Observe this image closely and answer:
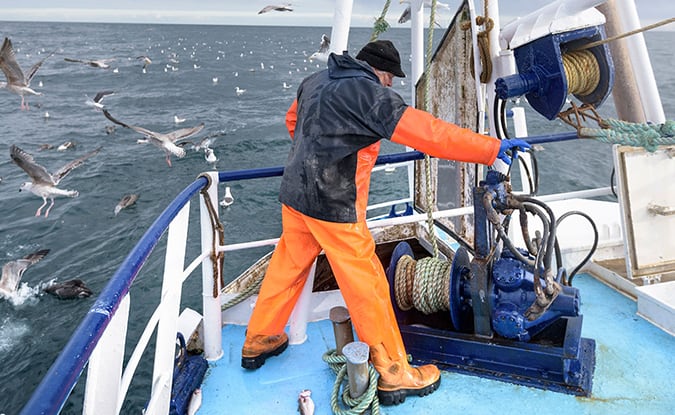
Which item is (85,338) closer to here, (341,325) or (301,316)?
(341,325)

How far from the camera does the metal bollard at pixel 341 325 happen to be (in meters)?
2.86

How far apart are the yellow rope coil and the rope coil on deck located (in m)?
1.34

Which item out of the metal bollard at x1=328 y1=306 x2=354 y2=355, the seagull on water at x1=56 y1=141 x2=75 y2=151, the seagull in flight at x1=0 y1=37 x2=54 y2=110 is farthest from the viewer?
the seagull on water at x1=56 y1=141 x2=75 y2=151

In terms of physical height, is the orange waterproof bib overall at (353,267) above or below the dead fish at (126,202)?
below

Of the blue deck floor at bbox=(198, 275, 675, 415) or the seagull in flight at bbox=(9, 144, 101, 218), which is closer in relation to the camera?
the blue deck floor at bbox=(198, 275, 675, 415)

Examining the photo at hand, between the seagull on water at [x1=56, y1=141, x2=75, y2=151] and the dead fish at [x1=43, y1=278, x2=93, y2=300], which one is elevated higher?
the seagull on water at [x1=56, y1=141, x2=75, y2=151]

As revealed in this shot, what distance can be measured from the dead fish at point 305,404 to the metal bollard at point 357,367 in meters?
0.23

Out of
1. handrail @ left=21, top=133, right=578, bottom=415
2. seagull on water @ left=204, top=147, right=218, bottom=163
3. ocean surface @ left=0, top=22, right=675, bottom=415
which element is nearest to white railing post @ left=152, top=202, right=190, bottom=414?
handrail @ left=21, top=133, right=578, bottom=415

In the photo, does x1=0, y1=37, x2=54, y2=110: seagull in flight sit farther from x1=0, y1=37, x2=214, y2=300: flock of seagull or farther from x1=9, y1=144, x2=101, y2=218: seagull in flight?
x1=9, y1=144, x2=101, y2=218: seagull in flight

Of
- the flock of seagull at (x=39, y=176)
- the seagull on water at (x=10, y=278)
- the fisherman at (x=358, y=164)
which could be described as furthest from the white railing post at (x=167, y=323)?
the seagull on water at (x=10, y=278)

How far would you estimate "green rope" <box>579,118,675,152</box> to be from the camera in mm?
2713

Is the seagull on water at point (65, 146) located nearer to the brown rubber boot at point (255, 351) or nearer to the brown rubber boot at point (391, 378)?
the brown rubber boot at point (255, 351)

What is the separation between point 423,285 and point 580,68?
1618 millimetres

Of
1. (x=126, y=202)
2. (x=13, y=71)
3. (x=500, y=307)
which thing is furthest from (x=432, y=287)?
(x=13, y=71)
